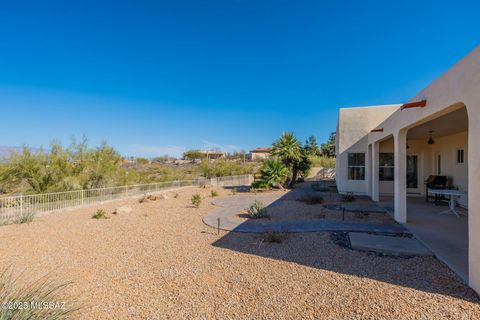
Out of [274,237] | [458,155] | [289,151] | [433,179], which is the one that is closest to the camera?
[274,237]


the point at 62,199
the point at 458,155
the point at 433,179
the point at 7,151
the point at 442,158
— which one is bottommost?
the point at 62,199

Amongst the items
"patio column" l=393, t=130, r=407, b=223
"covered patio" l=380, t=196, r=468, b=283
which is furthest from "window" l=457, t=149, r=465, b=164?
"patio column" l=393, t=130, r=407, b=223

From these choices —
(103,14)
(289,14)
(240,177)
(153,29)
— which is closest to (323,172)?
(240,177)

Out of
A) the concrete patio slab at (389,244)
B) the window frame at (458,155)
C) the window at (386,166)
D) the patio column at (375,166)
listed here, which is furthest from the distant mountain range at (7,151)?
the window frame at (458,155)

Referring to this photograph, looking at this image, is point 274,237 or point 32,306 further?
point 274,237

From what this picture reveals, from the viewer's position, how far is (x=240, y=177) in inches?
866

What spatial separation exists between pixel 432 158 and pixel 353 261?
11.0 metres

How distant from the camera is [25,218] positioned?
808 cm

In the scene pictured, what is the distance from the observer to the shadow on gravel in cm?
353

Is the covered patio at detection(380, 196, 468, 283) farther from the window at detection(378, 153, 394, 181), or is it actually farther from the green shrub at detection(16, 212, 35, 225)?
the green shrub at detection(16, 212, 35, 225)

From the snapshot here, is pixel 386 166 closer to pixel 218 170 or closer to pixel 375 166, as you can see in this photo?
pixel 375 166

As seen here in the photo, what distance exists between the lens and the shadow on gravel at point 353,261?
3527mm

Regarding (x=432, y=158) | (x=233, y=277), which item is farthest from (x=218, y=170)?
(x=233, y=277)

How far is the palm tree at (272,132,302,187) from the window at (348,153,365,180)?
15.9 feet
